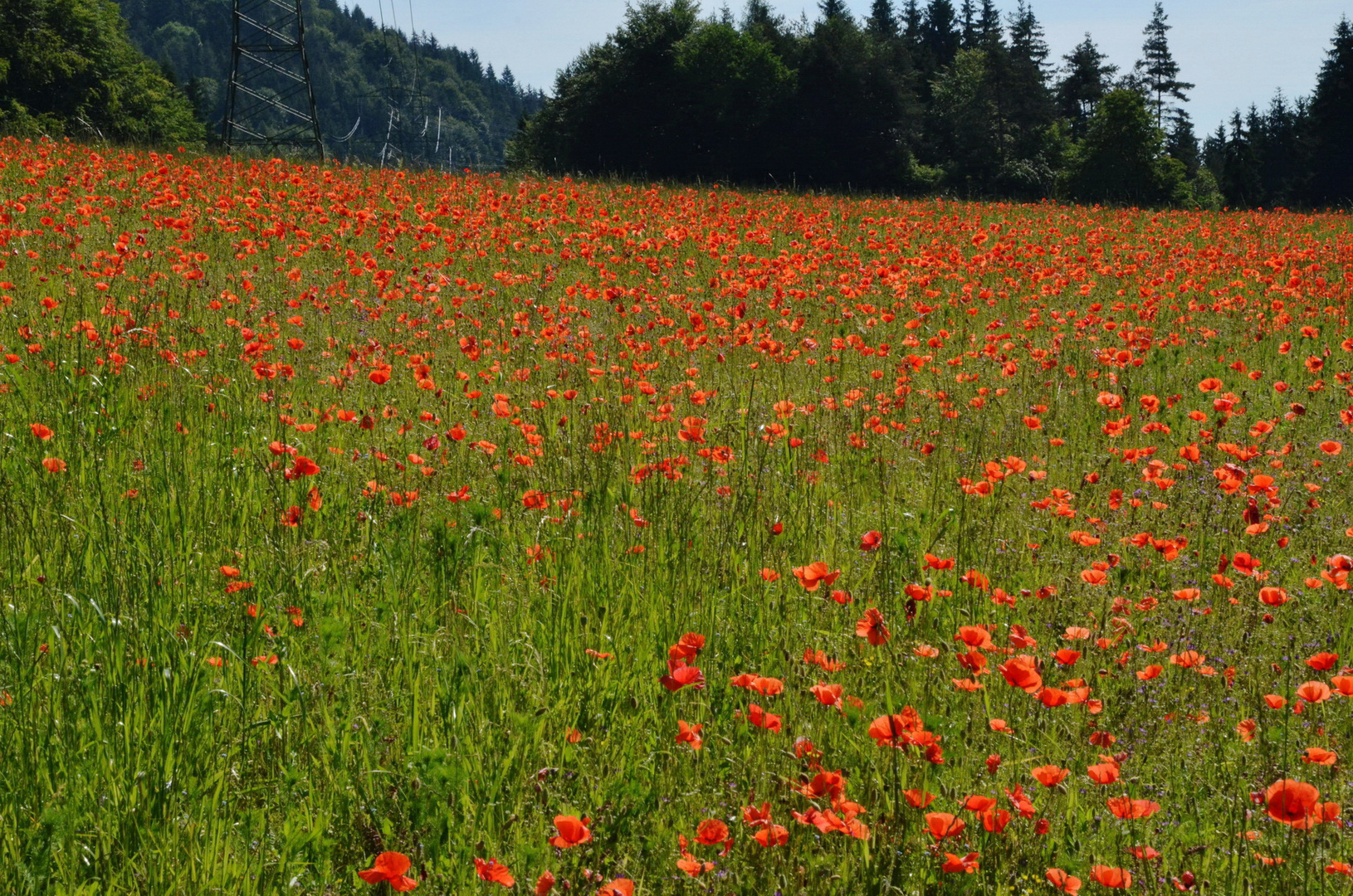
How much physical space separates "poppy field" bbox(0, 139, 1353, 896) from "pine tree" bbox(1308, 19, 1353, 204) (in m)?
48.1

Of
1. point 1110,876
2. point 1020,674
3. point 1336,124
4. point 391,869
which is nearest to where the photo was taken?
point 391,869

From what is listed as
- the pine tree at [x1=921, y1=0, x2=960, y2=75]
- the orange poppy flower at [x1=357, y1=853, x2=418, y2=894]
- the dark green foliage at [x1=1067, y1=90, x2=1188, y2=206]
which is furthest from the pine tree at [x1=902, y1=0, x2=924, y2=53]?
the orange poppy flower at [x1=357, y1=853, x2=418, y2=894]

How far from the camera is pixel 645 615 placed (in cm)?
295

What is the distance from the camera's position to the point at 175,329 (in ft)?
18.7

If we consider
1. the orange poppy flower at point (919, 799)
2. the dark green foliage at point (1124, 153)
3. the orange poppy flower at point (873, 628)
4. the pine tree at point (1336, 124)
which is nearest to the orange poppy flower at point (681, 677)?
the orange poppy flower at point (873, 628)

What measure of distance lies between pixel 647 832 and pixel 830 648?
0.90 m

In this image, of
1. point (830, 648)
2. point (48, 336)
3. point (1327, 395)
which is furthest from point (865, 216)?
point (830, 648)

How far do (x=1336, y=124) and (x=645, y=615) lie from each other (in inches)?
2150

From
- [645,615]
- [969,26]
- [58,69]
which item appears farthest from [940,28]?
[645,615]

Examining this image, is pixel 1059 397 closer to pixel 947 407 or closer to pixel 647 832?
pixel 947 407

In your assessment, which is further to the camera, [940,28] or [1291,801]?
[940,28]

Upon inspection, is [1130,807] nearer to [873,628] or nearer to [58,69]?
[873,628]

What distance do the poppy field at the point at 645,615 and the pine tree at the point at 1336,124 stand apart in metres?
48.1

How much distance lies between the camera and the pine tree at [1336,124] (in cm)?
4450
